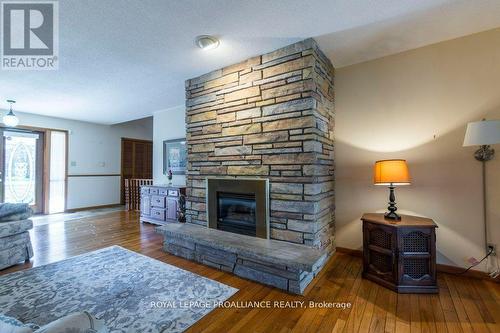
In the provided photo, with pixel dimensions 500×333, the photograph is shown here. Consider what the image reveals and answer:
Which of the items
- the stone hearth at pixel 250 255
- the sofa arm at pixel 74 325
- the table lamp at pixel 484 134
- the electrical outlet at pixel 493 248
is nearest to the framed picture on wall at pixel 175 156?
the stone hearth at pixel 250 255

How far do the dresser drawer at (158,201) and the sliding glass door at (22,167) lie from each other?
127 inches

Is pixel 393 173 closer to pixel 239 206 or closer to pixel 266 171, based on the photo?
pixel 266 171

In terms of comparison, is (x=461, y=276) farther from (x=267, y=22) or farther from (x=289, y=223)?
(x=267, y=22)

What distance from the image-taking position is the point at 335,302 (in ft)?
6.24

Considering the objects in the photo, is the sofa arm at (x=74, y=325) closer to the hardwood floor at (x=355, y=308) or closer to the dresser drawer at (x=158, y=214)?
the hardwood floor at (x=355, y=308)

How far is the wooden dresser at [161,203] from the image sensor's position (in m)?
4.14

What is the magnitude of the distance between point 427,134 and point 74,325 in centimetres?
323

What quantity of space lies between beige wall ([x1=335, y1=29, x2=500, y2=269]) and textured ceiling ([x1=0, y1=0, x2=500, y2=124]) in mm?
217

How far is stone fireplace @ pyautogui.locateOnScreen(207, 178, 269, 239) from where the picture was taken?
2631mm

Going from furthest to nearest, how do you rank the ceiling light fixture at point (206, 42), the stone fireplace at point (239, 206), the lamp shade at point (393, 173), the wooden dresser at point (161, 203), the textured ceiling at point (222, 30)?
1. the wooden dresser at point (161, 203)
2. the stone fireplace at point (239, 206)
3. the ceiling light fixture at point (206, 42)
4. the lamp shade at point (393, 173)
5. the textured ceiling at point (222, 30)

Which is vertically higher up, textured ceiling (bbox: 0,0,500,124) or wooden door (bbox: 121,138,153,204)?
textured ceiling (bbox: 0,0,500,124)

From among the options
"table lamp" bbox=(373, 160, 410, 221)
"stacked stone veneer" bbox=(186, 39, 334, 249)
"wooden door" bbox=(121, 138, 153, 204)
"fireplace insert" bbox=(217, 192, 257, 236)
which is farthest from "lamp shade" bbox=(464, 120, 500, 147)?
"wooden door" bbox=(121, 138, 153, 204)

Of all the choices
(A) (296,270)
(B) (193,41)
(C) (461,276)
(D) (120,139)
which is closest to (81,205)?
(D) (120,139)

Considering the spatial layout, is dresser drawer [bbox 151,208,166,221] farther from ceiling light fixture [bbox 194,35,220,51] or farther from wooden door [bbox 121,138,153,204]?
wooden door [bbox 121,138,153,204]
